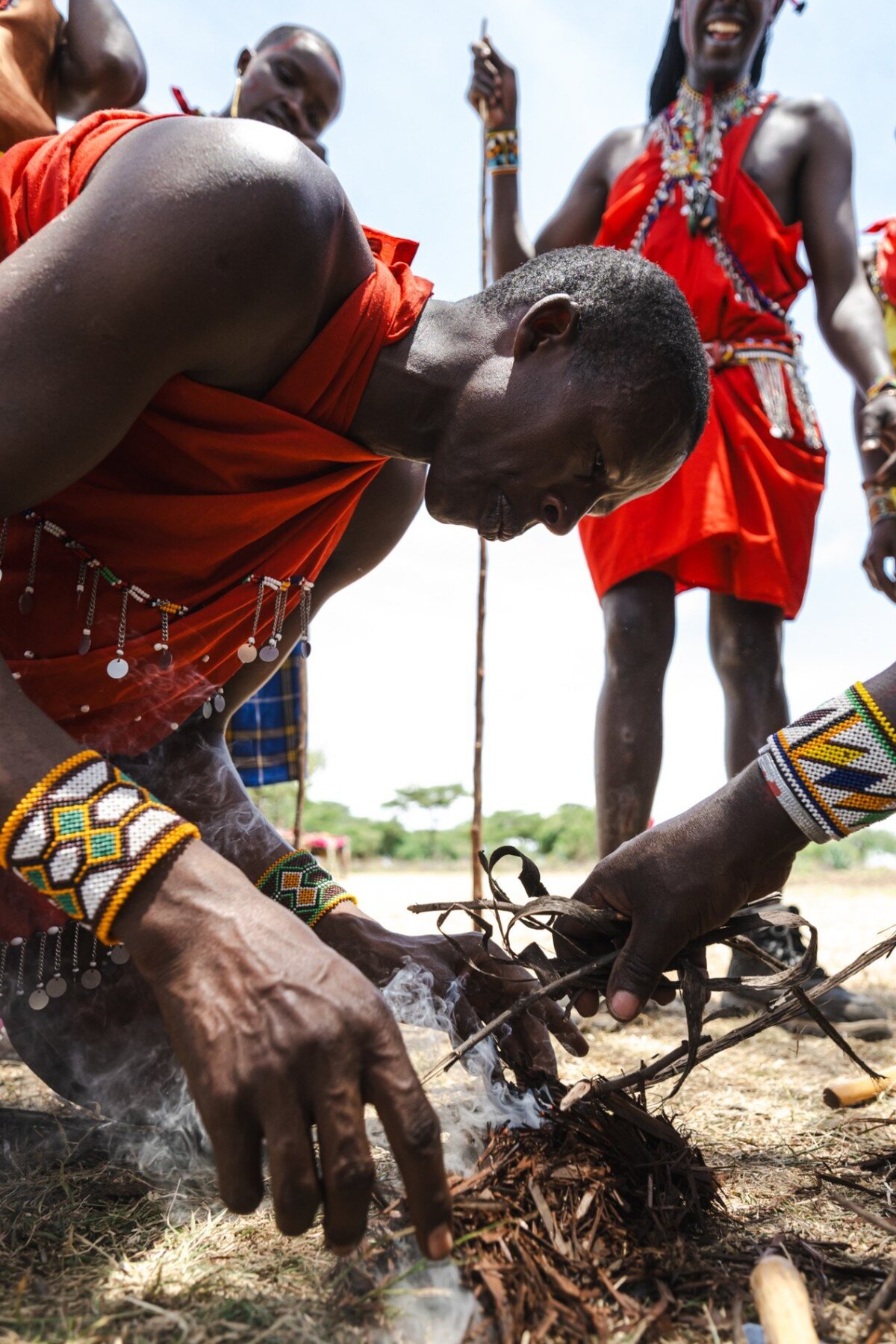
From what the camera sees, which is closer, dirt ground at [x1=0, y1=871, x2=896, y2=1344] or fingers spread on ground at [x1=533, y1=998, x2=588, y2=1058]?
dirt ground at [x1=0, y1=871, x2=896, y2=1344]

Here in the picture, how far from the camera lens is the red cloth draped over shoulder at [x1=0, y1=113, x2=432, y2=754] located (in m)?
1.70

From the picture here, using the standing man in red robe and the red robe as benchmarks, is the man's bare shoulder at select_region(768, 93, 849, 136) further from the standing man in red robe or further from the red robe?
the red robe

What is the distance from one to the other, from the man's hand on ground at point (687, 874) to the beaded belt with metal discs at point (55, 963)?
105 centimetres

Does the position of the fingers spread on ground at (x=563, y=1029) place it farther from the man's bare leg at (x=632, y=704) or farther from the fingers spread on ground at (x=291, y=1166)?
the man's bare leg at (x=632, y=704)

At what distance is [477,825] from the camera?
4039mm

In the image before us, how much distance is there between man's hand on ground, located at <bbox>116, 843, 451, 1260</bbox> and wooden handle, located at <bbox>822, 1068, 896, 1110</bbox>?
4.07 ft

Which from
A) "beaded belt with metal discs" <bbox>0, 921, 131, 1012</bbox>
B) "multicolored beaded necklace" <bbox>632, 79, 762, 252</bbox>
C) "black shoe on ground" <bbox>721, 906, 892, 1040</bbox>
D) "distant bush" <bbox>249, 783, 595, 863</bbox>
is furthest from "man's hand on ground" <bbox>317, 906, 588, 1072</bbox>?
"distant bush" <bbox>249, 783, 595, 863</bbox>

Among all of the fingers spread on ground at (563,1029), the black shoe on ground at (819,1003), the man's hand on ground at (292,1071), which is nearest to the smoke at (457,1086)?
the fingers spread on ground at (563,1029)

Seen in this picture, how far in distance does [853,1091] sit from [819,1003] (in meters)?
0.59

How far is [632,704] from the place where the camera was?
3014mm

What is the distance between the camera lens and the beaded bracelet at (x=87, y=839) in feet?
3.76

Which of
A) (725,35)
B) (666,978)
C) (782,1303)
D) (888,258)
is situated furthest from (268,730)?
(888,258)

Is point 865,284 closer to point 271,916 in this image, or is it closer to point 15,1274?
point 271,916

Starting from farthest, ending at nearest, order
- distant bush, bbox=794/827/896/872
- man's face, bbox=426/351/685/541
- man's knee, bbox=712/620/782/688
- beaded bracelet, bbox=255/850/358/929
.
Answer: distant bush, bbox=794/827/896/872 → man's knee, bbox=712/620/782/688 → beaded bracelet, bbox=255/850/358/929 → man's face, bbox=426/351/685/541
